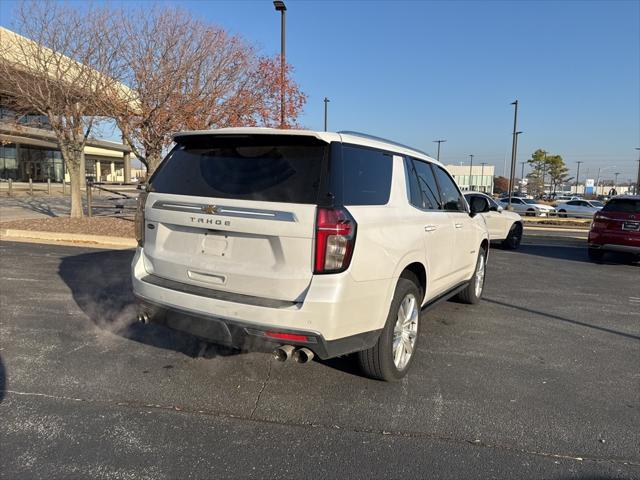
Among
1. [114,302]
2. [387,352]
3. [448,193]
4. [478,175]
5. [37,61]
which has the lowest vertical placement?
[114,302]

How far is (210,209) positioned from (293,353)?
1.12 metres

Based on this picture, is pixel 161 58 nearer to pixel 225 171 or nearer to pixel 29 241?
pixel 29 241

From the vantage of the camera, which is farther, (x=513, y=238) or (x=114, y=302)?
(x=513, y=238)

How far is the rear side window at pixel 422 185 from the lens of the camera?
13.1ft

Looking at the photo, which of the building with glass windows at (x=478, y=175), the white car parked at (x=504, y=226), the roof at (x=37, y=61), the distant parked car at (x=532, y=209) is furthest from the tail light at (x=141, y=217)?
the building with glass windows at (x=478, y=175)

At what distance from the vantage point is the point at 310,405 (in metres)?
3.32

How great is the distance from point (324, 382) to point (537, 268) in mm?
7277

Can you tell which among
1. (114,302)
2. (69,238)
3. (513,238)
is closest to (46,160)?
(69,238)

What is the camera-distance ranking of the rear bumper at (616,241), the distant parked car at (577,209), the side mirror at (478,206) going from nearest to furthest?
the side mirror at (478,206) < the rear bumper at (616,241) < the distant parked car at (577,209)

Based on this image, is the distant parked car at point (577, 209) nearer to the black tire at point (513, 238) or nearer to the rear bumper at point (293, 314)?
the black tire at point (513, 238)

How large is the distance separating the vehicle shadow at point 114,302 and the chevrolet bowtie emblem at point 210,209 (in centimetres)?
156

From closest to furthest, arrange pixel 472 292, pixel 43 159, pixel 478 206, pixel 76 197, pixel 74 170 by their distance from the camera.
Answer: pixel 478 206 < pixel 472 292 < pixel 74 170 < pixel 76 197 < pixel 43 159

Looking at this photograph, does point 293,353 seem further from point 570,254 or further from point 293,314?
point 570,254

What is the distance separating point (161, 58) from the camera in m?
11.1
